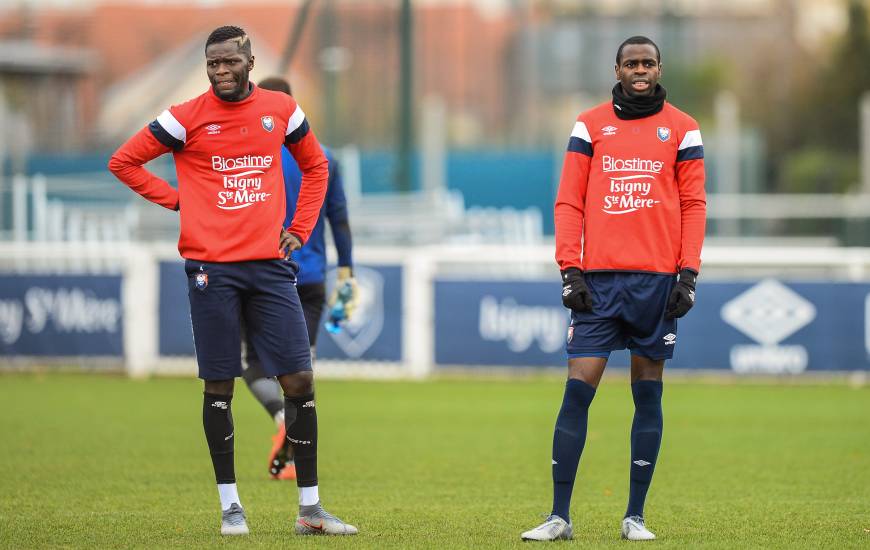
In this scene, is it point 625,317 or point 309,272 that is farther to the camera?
point 309,272

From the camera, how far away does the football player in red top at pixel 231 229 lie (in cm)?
677

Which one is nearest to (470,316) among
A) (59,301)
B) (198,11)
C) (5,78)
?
(59,301)

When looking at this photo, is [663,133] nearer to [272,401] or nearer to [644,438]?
[644,438]

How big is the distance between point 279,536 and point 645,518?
1855mm

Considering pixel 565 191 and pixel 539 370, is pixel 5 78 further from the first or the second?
pixel 565 191

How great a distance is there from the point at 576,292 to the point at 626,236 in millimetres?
333

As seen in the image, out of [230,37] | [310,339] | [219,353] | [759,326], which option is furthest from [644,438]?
[759,326]

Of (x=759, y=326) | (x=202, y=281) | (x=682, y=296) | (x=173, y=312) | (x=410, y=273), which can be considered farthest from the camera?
(x=173, y=312)

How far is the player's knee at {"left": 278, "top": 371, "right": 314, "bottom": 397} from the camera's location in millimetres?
6949

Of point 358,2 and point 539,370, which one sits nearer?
point 539,370

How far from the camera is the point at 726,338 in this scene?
15875 millimetres

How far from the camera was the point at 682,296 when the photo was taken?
6578 millimetres

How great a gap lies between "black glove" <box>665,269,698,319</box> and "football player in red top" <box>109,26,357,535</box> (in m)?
1.67

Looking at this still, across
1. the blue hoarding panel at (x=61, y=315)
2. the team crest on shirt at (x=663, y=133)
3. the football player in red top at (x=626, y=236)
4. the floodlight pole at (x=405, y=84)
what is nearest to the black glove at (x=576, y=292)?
the football player in red top at (x=626, y=236)
